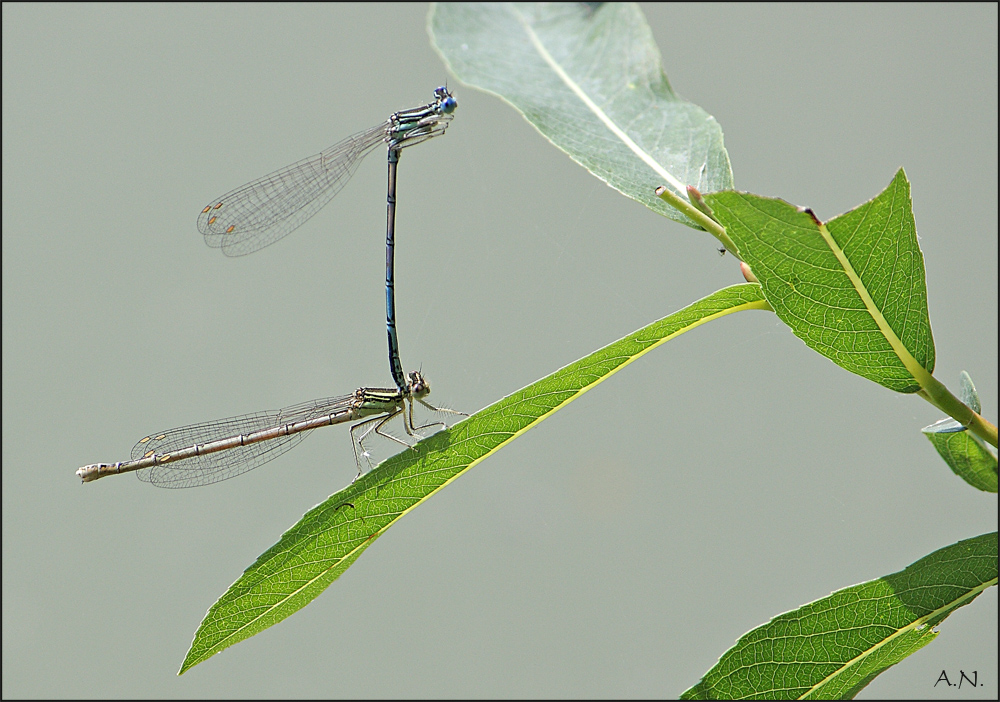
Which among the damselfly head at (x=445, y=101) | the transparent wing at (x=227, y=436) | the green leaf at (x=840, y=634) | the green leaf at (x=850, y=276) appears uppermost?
the damselfly head at (x=445, y=101)

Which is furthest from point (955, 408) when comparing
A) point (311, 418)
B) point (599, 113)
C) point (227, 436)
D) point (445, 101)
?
point (227, 436)

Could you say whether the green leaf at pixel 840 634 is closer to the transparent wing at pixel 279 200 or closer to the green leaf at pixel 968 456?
the green leaf at pixel 968 456

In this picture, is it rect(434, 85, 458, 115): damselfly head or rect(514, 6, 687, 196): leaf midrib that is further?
rect(434, 85, 458, 115): damselfly head

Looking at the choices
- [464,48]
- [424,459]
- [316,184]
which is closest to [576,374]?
[424,459]

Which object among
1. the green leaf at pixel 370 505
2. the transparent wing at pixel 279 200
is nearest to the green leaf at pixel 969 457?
the green leaf at pixel 370 505

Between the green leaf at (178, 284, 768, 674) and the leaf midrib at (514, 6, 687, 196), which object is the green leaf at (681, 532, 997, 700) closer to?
the green leaf at (178, 284, 768, 674)

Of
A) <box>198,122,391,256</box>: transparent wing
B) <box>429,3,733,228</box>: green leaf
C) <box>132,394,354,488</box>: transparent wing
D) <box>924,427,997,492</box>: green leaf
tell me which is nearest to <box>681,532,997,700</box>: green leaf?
<box>924,427,997,492</box>: green leaf
